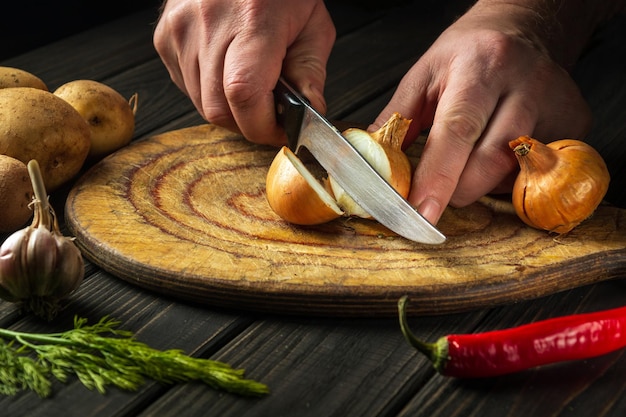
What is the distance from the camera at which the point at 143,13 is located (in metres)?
2.93

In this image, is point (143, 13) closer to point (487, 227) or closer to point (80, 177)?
point (80, 177)

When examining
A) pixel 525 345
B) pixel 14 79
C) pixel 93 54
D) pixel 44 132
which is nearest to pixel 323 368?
pixel 525 345

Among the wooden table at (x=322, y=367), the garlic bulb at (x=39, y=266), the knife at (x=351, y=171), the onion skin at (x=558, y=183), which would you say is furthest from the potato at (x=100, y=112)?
the onion skin at (x=558, y=183)

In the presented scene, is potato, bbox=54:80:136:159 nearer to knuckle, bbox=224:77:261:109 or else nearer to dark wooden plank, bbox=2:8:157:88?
knuckle, bbox=224:77:261:109

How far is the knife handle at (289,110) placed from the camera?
1.67 m

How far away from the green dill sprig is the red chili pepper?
25cm

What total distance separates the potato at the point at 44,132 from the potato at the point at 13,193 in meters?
0.07

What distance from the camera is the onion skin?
1.52 meters

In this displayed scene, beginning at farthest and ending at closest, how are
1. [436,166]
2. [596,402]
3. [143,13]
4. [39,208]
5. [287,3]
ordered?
1. [143,13]
2. [287,3]
3. [436,166]
4. [39,208]
5. [596,402]

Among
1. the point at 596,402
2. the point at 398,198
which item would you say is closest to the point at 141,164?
the point at 398,198

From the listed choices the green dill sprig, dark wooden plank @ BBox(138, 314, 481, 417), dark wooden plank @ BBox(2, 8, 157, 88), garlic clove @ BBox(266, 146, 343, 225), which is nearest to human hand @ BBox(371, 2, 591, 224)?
garlic clove @ BBox(266, 146, 343, 225)

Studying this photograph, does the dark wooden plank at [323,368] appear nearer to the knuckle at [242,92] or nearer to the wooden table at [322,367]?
the wooden table at [322,367]

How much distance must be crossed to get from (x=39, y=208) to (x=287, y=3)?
720 millimetres

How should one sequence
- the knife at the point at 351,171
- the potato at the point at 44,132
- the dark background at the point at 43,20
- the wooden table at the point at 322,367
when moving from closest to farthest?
the wooden table at the point at 322,367
the knife at the point at 351,171
the potato at the point at 44,132
the dark background at the point at 43,20
